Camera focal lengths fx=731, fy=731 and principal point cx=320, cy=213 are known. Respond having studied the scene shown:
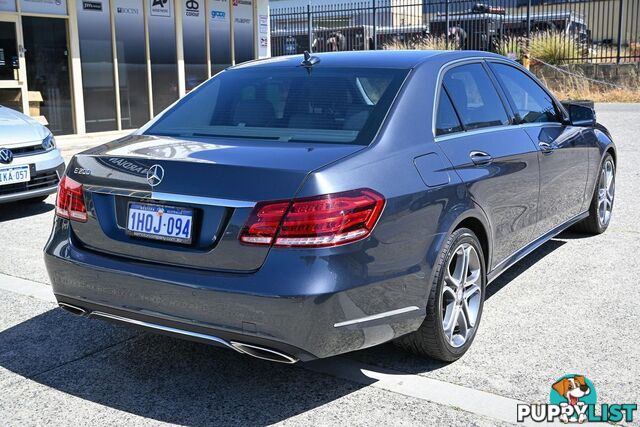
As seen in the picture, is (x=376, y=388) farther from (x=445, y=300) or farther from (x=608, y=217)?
(x=608, y=217)

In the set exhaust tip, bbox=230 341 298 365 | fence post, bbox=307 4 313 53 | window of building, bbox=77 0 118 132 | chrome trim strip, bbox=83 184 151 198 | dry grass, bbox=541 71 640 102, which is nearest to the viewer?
exhaust tip, bbox=230 341 298 365

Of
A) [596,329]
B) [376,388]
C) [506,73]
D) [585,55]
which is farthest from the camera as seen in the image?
[585,55]

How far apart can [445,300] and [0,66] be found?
11802 millimetres

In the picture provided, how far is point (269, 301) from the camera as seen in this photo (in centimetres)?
296

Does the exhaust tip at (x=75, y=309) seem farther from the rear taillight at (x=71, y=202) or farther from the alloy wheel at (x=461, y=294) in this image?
the alloy wheel at (x=461, y=294)

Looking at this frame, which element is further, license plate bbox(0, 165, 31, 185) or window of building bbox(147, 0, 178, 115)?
window of building bbox(147, 0, 178, 115)

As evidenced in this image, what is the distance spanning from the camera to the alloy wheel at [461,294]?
369cm

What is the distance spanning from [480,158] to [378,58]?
0.80 meters

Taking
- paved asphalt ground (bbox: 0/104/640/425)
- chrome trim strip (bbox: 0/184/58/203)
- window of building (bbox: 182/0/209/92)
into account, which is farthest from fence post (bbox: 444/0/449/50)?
paved asphalt ground (bbox: 0/104/640/425)

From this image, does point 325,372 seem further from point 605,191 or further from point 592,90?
point 592,90

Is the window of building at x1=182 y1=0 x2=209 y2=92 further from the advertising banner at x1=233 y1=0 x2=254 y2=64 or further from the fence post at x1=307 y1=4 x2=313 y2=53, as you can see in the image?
the fence post at x1=307 y1=4 x2=313 y2=53

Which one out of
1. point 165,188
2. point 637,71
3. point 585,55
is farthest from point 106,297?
point 585,55

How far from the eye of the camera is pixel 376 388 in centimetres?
349

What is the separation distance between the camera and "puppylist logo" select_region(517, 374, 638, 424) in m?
3.17
